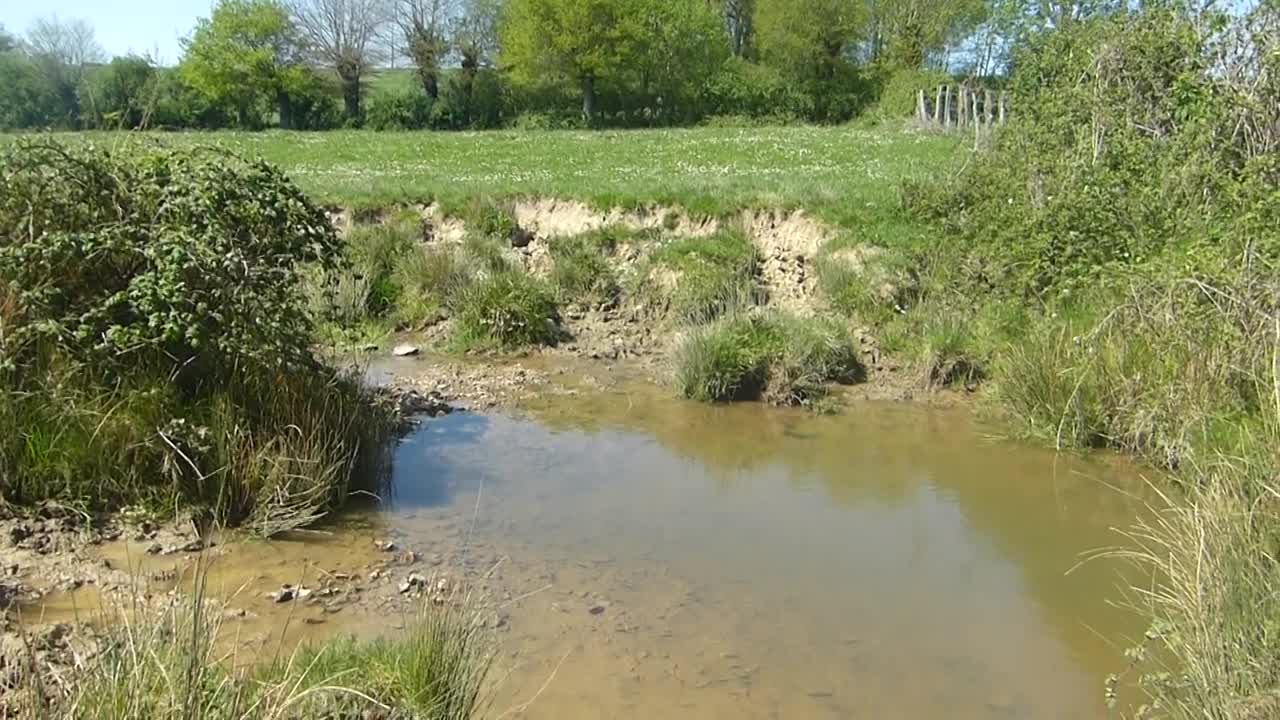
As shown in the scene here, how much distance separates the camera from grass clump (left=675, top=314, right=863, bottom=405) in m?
10.7

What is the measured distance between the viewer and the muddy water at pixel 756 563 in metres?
5.27

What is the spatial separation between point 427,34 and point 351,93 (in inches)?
197

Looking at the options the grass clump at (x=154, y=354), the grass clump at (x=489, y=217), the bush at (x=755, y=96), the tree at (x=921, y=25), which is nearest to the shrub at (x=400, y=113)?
the bush at (x=755, y=96)

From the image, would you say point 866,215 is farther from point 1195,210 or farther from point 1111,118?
point 1195,210

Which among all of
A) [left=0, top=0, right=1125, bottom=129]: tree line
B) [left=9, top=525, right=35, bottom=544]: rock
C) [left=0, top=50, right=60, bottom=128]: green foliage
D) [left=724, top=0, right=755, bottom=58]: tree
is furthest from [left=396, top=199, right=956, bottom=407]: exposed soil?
[left=724, top=0, right=755, bottom=58]: tree

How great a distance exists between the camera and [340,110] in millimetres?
47812

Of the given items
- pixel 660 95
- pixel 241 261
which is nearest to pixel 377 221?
pixel 241 261

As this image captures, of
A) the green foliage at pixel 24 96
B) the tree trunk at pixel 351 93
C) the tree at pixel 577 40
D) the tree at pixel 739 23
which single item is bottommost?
the green foliage at pixel 24 96

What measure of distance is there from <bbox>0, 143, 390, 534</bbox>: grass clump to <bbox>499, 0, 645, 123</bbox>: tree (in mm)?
39116

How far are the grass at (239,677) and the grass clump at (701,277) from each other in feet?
26.0

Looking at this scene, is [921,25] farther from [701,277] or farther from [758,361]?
[758,361]

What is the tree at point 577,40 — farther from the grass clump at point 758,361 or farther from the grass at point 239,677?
the grass at point 239,677

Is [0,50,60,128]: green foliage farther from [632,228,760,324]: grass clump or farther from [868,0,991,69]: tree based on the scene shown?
[868,0,991,69]: tree

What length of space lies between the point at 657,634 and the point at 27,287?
4.71 m
